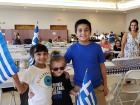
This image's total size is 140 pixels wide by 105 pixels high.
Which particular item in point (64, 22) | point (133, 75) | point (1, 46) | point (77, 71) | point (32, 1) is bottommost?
point (133, 75)

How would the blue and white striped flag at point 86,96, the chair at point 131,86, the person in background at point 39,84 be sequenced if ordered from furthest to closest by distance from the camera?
1. the chair at point 131,86
2. the person in background at point 39,84
3. the blue and white striped flag at point 86,96

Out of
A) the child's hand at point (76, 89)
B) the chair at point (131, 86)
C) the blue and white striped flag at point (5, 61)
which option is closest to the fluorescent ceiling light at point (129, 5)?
→ the chair at point (131, 86)

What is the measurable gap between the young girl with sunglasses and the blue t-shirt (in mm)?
144

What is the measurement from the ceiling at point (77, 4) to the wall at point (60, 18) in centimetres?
91

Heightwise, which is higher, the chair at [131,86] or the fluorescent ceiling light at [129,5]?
the fluorescent ceiling light at [129,5]

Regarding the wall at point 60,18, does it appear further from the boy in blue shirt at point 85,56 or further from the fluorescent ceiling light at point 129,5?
the boy in blue shirt at point 85,56

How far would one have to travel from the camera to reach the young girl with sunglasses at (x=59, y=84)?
2021 millimetres

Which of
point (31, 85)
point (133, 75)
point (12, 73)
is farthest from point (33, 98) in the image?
point (133, 75)

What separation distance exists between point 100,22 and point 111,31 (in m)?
0.89

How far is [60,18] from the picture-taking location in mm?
13219

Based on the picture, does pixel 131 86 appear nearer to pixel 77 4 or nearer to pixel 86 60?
pixel 86 60

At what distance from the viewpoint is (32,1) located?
10883 mm

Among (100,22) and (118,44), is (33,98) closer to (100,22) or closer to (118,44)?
(118,44)

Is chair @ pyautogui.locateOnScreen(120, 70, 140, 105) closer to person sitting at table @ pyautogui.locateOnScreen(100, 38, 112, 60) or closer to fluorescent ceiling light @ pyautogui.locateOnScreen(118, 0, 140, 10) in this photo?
person sitting at table @ pyautogui.locateOnScreen(100, 38, 112, 60)
